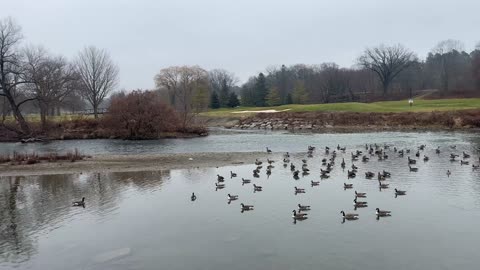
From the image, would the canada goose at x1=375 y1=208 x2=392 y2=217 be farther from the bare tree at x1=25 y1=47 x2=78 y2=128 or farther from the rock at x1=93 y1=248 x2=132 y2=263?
the bare tree at x1=25 y1=47 x2=78 y2=128

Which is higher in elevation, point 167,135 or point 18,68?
point 18,68

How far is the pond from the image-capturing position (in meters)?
14.6

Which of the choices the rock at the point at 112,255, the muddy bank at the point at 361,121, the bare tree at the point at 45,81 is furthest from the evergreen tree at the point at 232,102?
the rock at the point at 112,255

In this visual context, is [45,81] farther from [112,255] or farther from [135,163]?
[112,255]

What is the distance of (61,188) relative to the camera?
1048 inches

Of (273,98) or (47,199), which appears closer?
(47,199)

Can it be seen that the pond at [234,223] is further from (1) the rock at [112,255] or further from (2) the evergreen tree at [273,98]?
(2) the evergreen tree at [273,98]

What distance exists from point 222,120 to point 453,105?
4186cm

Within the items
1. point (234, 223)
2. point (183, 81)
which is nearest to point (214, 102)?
point (183, 81)

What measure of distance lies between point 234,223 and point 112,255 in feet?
17.1

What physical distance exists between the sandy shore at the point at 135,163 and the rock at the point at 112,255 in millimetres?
17269

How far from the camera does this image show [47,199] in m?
23.8

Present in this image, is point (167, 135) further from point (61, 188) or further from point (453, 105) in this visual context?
point (453, 105)

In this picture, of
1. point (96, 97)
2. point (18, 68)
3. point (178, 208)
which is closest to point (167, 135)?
point (18, 68)
